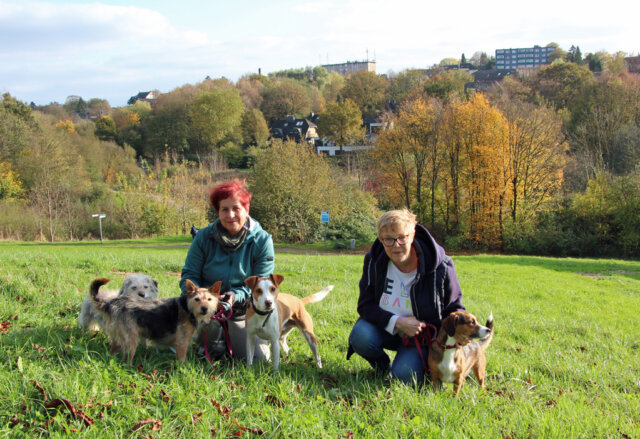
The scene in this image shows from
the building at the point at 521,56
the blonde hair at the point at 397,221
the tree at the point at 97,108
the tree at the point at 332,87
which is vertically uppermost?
the building at the point at 521,56

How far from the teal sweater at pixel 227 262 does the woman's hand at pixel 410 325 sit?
1.54 metres

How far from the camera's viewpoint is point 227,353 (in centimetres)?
459

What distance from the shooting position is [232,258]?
15.4 feet

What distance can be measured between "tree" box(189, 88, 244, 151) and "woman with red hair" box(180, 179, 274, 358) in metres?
63.6

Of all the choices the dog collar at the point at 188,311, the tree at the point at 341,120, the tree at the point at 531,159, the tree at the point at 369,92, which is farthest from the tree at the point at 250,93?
the dog collar at the point at 188,311

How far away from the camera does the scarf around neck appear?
4574 millimetres

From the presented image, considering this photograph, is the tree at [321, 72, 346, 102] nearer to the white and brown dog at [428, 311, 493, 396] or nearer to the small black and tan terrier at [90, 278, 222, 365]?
the small black and tan terrier at [90, 278, 222, 365]

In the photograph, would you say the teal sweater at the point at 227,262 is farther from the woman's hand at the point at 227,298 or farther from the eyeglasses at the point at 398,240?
the eyeglasses at the point at 398,240

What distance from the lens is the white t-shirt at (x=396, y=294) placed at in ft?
13.8

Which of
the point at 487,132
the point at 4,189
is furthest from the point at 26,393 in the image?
the point at 4,189

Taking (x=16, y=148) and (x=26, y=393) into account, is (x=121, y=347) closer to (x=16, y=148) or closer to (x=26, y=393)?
(x=26, y=393)

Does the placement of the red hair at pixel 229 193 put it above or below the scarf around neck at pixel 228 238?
above

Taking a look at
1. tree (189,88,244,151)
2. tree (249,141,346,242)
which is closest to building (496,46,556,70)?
tree (189,88,244,151)

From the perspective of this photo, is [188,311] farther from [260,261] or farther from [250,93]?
[250,93]
